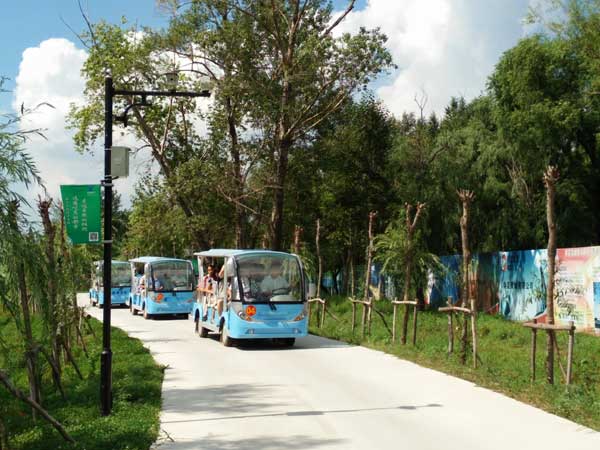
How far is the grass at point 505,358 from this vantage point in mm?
10695

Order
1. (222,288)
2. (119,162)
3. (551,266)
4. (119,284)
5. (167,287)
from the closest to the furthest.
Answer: (119,162), (551,266), (222,288), (167,287), (119,284)

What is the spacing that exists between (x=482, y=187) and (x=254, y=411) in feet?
85.8

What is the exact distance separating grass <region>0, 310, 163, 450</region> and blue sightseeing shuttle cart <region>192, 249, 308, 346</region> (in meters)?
2.44

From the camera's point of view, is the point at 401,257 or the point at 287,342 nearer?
the point at 287,342

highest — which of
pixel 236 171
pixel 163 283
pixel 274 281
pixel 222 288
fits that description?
pixel 236 171

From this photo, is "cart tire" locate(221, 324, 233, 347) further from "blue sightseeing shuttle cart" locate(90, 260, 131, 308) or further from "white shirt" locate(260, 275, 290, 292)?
"blue sightseeing shuttle cart" locate(90, 260, 131, 308)

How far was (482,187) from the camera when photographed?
115 feet

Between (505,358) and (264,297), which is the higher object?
(264,297)

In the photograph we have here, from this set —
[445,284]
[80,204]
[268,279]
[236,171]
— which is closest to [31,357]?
[80,204]

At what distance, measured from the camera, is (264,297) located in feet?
62.2

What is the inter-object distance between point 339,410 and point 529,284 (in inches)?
693

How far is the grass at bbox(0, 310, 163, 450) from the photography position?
9016 millimetres

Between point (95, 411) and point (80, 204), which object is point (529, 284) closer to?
point (95, 411)

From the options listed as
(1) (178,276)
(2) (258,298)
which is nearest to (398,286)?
(1) (178,276)
